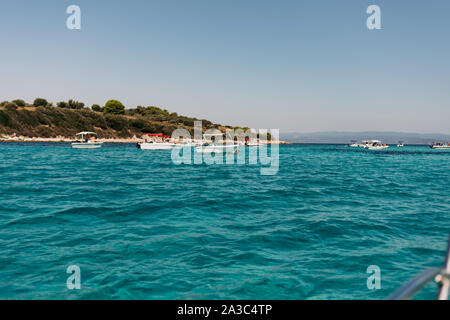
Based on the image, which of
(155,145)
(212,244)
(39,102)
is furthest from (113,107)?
(212,244)

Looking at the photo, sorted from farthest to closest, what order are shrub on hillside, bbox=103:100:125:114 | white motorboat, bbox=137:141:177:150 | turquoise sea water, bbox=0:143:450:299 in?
shrub on hillside, bbox=103:100:125:114, white motorboat, bbox=137:141:177:150, turquoise sea water, bbox=0:143:450:299

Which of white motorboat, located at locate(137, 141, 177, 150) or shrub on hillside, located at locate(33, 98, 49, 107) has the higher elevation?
shrub on hillside, located at locate(33, 98, 49, 107)

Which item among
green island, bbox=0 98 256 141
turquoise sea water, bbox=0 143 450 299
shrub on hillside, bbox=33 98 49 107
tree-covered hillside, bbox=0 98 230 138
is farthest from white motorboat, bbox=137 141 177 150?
shrub on hillside, bbox=33 98 49 107

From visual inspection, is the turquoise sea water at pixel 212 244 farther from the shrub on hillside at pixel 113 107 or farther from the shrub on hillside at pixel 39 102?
the shrub on hillside at pixel 113 107

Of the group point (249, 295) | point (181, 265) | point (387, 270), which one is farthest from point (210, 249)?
point (387, 270)

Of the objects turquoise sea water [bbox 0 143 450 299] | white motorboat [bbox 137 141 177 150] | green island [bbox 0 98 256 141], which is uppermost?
green island [bbox 0 98 256 141]

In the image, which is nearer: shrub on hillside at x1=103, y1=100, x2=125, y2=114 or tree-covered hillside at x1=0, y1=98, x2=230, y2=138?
tree-covered hillside at x1=0, y1=98, x2=230, y2=138

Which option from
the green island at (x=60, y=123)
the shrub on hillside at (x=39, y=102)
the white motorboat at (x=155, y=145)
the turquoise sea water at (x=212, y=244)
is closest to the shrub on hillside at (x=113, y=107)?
the green island at (x=60, y=123)

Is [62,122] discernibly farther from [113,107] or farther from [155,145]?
[155,145]

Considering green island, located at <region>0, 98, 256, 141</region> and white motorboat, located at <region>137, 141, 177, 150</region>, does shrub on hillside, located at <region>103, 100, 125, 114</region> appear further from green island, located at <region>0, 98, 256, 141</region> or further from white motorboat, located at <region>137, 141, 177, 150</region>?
white motorboat, located at <region>137, 141, 177, 150</region>

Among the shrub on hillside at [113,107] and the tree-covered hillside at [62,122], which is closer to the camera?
the tree-covered hillside at [62,122]

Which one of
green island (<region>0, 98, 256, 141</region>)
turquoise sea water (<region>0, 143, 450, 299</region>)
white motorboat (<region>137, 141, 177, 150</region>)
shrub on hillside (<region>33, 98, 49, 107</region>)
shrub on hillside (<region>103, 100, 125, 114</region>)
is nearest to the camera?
turquoise sea water (<region>0, 143, 450, 299</region>)

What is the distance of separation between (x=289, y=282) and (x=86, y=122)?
136060 millimetres
